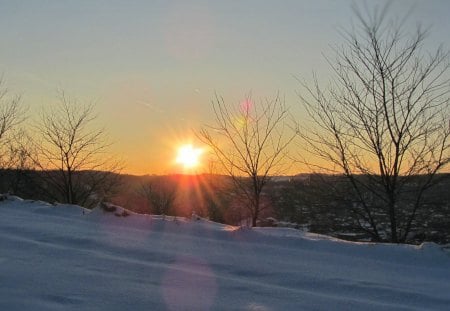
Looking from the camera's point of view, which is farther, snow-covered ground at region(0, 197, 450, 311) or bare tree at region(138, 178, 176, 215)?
bare tree at region(138, 178, 176, 215)

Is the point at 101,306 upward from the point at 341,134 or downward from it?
downward

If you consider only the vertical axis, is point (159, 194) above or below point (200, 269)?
above

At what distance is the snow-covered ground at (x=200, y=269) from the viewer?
312cm

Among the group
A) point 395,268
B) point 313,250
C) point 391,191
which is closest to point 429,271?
point 395,268

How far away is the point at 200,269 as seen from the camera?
3902mm

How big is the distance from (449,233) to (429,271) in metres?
13.8

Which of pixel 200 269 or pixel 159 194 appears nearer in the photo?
pixel 200 269

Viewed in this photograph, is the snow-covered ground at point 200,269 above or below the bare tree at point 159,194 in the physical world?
below

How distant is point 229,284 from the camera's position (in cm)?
352

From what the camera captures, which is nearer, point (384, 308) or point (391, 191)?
point (384, 308)

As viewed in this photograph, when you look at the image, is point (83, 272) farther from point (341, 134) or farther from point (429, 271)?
point (341, 134)

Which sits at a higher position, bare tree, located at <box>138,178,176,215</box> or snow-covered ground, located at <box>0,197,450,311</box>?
bare tree, located at <box>138,178,176,215</box>

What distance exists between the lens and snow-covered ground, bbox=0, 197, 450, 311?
3.12 m

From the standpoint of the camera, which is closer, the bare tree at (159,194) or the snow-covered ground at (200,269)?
the snow-covered ground at (200,269)
